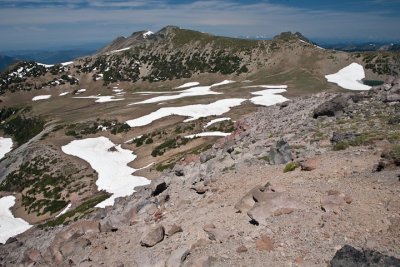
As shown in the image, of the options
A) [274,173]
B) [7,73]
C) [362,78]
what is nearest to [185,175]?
[274,173]

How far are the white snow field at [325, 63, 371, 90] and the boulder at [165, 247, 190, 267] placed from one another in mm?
85977

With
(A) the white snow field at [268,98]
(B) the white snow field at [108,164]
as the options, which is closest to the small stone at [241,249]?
(B) the white snow field at [108,164]

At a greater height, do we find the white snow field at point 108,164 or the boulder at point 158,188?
the boulder at point 158,188

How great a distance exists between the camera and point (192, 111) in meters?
73.2

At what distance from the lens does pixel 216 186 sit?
19.6 meters

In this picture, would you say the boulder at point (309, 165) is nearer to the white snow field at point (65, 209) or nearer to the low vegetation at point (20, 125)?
the white snow field at point (65, 209)

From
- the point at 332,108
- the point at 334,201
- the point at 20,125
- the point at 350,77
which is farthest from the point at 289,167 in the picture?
the point at 20,125

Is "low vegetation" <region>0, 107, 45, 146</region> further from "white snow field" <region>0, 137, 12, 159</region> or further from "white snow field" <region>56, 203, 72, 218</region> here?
"white snow field" <region>56, 203, 72, 218</region>

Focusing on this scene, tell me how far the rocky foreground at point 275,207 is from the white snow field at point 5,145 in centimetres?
6545

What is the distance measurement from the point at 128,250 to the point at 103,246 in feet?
6.10

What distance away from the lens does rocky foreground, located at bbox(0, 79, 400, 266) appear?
506 inches

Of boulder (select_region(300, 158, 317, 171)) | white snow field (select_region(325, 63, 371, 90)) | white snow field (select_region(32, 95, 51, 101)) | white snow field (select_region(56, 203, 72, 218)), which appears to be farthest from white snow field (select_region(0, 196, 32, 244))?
white snow field (select_region(32, 95, 51, 101))

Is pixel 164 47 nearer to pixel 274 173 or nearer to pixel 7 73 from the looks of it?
pixel 7 73

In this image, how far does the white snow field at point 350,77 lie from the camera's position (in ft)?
313
